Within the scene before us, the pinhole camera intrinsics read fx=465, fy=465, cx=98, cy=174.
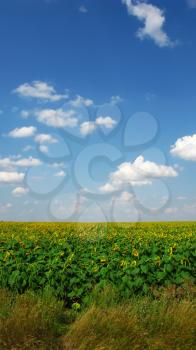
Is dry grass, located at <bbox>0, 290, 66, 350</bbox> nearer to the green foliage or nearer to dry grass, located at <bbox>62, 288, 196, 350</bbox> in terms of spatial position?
dry grass, located at <bbox>62, 288, 196, 350</bbox>

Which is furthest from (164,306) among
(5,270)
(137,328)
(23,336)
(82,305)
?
(5,270)

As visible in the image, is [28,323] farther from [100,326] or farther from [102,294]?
[102,294]

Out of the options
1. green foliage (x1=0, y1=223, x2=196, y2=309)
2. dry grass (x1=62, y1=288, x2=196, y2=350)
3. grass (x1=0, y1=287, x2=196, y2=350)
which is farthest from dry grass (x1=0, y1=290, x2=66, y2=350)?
green foliage (x1=0, y1=223, x2=196, y2=309)

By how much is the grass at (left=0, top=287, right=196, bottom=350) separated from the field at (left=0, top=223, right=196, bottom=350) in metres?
0.01

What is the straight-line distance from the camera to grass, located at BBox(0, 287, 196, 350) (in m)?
6.71

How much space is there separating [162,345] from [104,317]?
956 mm

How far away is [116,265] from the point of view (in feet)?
31.9

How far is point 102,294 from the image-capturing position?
8.37m

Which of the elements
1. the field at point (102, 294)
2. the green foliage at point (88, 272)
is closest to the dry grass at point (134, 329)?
the field at point (102, 294)

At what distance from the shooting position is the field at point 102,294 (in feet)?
22.7

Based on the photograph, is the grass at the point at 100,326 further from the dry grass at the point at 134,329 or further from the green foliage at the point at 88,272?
the green foliage at the point at 88,272

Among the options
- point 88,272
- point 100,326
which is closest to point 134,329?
point 100,326

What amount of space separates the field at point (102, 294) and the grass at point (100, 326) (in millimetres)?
15

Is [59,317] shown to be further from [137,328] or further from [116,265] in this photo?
[116,265]
